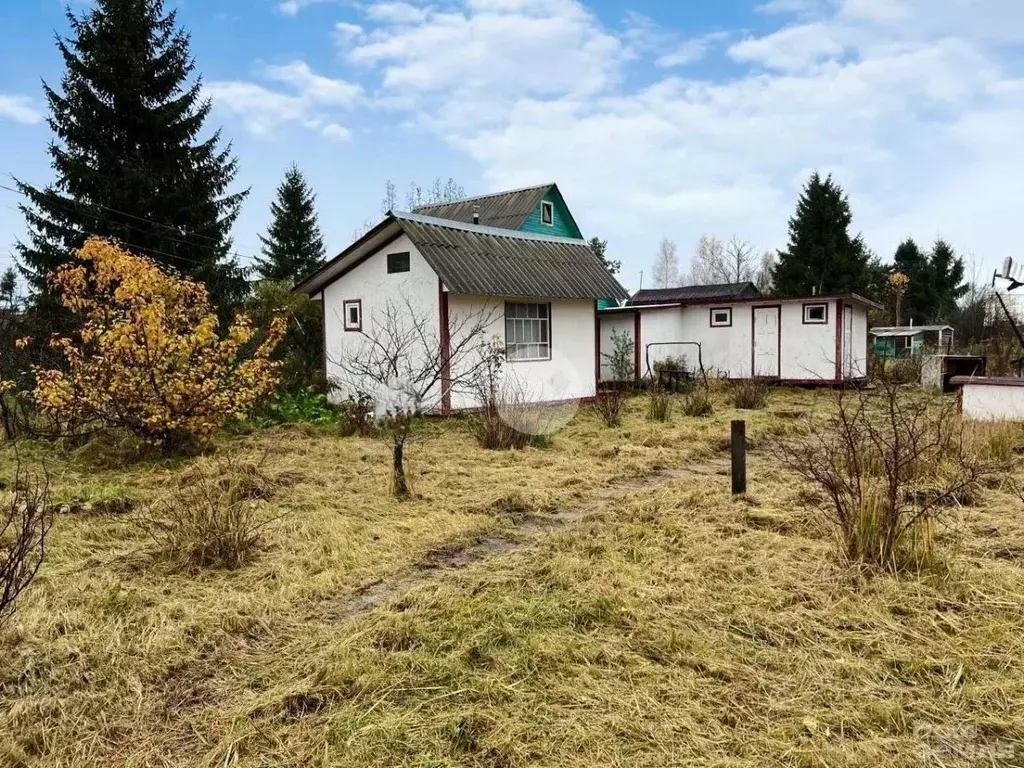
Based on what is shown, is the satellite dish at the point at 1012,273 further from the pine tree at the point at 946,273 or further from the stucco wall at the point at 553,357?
the pine tree at the point at 946,273

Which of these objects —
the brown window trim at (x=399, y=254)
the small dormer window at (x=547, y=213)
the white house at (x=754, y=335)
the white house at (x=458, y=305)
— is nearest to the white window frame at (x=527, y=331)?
the white house at (x=458, y=305)

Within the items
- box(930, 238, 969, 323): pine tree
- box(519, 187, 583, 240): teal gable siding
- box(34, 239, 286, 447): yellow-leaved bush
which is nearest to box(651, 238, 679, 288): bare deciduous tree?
box(930, 238, 969, 323): pine tree

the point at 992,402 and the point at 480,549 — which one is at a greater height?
the point at 992,402

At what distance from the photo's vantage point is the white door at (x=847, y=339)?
16.2m

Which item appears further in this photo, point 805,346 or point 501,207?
point 501,207

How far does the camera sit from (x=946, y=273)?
35.4 metres

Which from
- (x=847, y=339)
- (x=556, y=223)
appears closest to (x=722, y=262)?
(x=556, y=223)

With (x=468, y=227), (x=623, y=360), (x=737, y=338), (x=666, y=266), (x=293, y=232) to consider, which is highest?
(x=666, y=266)

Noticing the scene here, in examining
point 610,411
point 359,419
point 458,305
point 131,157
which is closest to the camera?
point 359,419

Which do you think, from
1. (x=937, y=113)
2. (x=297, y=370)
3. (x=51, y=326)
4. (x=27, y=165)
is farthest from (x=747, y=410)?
(x=27, y=165)

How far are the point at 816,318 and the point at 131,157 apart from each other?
16.8 metres

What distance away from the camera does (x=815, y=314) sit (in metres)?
16.4

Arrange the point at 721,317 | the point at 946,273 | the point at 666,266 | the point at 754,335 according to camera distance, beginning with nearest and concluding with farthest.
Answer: the point at 754,335 → the point at 721,317 → the point at 946,273 → the point at 666,266

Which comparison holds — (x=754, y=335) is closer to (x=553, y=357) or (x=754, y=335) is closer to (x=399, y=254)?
(x=553, y=357)
